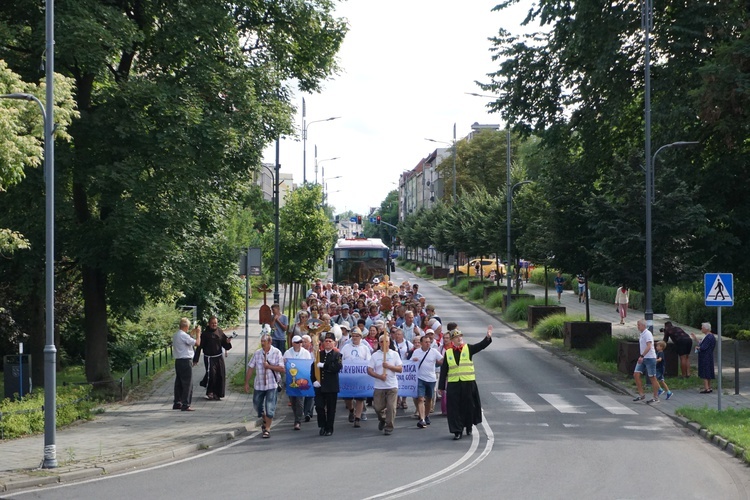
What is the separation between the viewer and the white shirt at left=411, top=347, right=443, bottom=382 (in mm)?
16750

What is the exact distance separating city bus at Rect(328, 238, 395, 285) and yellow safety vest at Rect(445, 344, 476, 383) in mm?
29776

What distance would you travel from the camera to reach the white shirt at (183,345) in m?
18.7

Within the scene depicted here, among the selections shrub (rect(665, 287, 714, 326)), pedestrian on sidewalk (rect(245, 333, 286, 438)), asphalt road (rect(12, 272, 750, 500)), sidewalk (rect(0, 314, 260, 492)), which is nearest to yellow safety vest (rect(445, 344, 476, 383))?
asphalt road (rect(12, 272, 750, 500))

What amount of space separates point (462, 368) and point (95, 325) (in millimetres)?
9591

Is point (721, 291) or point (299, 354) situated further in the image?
point (721, 291)

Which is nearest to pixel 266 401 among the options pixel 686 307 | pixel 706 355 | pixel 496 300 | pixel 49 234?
pixel 49 234

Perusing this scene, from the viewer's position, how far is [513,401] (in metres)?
20.5

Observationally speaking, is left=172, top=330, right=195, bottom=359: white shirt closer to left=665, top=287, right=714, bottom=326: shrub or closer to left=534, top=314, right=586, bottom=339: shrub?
left=534, top=314, right=586, bottom=339: shrub

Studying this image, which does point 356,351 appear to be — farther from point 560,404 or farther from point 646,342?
point 646,342

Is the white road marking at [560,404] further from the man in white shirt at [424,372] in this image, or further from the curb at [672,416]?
the man in white shirt at [424,372]

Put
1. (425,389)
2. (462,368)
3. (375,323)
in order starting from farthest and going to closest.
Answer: (375,323)
(425,389)
(462,368)

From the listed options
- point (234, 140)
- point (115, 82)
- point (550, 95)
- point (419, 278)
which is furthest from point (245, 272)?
point (419, 278)

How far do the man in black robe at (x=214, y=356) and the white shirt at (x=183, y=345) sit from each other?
926mm

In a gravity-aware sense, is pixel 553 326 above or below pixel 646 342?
below
